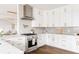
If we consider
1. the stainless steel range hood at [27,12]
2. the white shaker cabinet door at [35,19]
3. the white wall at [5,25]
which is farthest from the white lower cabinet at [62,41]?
the white wall at [5,25]

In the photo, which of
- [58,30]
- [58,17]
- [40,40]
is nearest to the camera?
[40,40]

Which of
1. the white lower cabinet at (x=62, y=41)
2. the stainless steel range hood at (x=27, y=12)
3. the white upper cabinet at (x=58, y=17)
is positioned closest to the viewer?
the stainless steel range hood at (x=27, y=12)

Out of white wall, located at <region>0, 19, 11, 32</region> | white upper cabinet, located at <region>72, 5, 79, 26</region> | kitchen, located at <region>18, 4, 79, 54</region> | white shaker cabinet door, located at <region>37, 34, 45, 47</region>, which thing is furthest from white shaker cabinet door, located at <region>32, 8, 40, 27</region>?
white upper cabinet, located at <region>72, 5, 79, 26</region>

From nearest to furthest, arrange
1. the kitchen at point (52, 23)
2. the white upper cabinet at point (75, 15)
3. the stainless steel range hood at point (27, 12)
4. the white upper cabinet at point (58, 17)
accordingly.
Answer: the stainless steel range hood at point (27, 12) → the kitchen at point (52, 23) → the white upper cabinet at point (58, 17) → the white upper cabinet at point (75, 15)

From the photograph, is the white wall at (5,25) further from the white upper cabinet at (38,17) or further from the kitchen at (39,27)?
the white upper cabinet at (38,17)

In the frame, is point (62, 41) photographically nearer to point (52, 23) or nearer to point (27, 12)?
point (52, 23)

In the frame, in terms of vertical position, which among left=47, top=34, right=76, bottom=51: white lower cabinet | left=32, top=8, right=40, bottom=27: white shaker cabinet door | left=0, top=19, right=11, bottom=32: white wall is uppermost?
left=32, top=8, right=40, bottom=27: white shaker cabinet door

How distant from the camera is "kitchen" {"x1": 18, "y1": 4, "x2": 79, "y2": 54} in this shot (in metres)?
2.28

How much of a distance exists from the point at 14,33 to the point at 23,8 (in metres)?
0.58

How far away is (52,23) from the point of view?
2875mm

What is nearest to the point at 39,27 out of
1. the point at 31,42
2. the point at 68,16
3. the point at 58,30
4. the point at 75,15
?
the point at 31,42

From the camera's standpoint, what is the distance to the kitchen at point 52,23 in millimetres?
2275

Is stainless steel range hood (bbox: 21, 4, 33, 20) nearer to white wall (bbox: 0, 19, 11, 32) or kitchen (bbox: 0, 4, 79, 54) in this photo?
kitchen (bbox: 0, 4, 79, 54)

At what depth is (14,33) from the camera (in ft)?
6.77
